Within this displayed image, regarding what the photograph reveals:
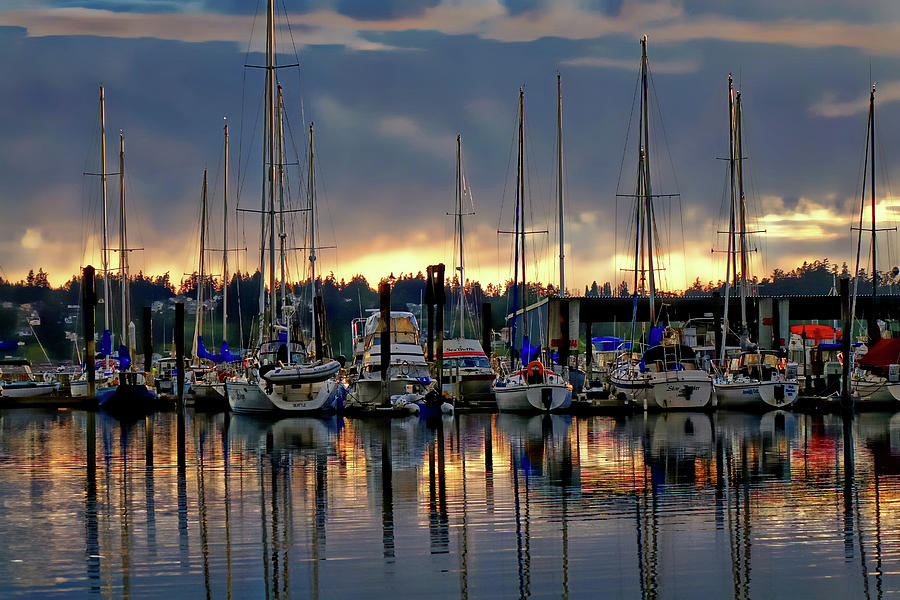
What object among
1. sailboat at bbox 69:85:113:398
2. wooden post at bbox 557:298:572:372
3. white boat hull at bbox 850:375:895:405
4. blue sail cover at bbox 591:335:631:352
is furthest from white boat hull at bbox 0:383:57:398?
blue sail cover at bbox 591:335:631:352

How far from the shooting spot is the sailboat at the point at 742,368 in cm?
6097

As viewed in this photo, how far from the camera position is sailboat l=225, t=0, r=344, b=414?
2162 inches

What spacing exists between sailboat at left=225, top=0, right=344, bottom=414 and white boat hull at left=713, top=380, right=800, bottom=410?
1891cm

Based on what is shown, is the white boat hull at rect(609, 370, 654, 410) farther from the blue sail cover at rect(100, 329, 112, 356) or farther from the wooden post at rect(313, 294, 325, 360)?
the blue sail cover at rect(100, 329, 112, 356)

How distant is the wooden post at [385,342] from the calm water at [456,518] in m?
14.9

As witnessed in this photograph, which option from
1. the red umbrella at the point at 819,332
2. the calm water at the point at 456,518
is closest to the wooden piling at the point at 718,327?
the red umbrella at the point at 819,332

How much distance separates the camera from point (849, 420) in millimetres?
52875

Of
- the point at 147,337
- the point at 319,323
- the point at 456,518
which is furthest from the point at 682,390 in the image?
the point at 456,518

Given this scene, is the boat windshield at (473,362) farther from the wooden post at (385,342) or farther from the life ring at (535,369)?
the wooden post at (385,342)

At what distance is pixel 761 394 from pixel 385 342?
1867cm

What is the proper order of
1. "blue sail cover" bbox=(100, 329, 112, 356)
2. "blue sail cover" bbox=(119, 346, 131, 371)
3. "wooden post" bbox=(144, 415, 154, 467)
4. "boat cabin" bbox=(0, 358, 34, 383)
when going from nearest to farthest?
"wooden post" bbox=(144, 415, 154, 467)
"blue sail cover" bbox=(119, 346, 131, 371)
"blue sail cover" bbox=(100, 329, 112, 356)
"boat cabin" bbox=(0, 358, 34, 383)

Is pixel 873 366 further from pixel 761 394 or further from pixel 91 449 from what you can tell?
pixel 91 449

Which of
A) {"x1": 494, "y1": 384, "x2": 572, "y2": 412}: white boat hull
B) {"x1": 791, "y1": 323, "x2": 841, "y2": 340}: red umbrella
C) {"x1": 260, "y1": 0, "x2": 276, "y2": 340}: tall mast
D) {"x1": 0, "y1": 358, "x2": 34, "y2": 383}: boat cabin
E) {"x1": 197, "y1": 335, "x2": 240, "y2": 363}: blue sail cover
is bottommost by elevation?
{"x1": 494, "y1": 384, "x2": 572, "y2": 412}: white boat hull

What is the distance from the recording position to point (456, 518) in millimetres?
22406
